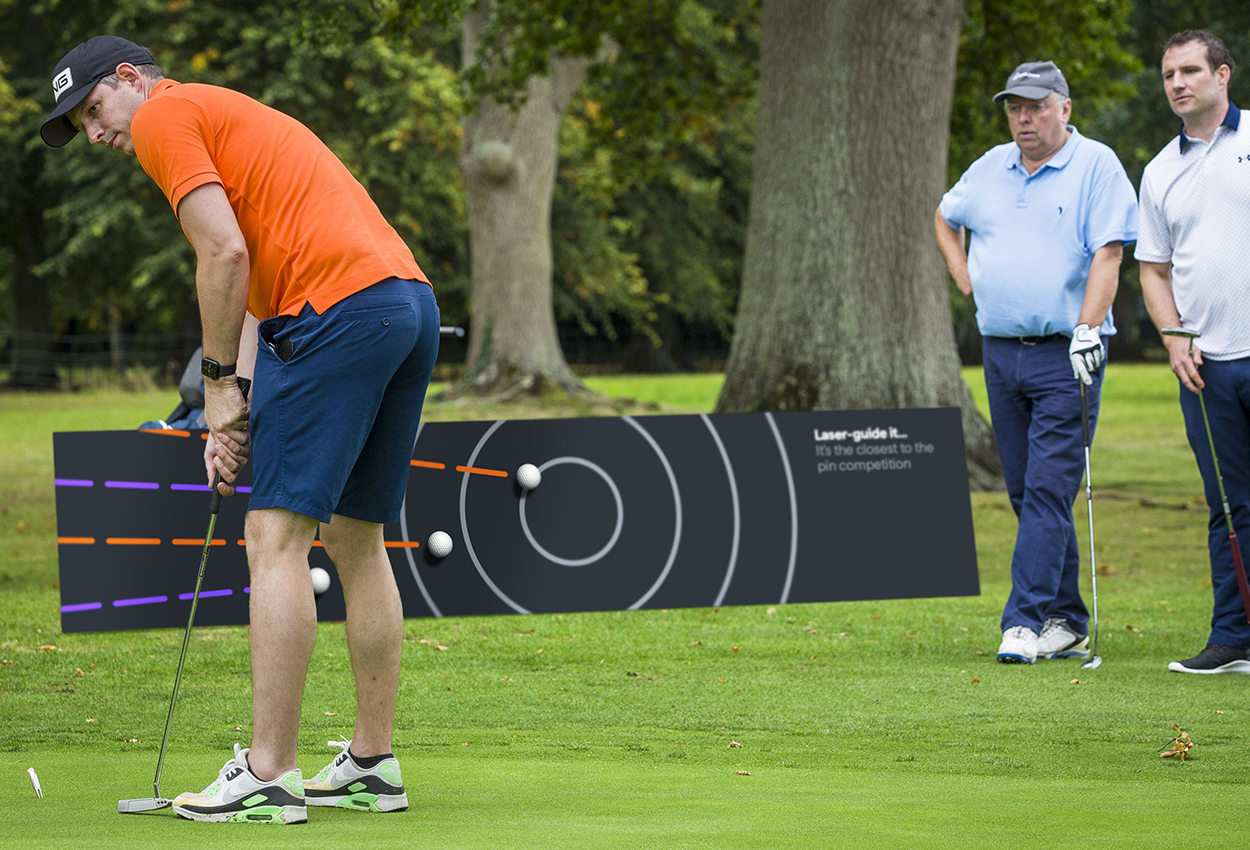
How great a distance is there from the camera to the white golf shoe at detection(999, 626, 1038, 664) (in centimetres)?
616

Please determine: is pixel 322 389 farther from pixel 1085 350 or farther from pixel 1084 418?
pixel 1084 418

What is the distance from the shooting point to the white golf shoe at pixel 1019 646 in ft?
20.2

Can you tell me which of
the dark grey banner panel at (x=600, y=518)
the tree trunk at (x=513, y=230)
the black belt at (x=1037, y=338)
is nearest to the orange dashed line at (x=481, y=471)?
the dark grey banner panel at (x=600, y=518)

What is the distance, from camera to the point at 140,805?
351 cm

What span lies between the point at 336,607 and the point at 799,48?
700 cm

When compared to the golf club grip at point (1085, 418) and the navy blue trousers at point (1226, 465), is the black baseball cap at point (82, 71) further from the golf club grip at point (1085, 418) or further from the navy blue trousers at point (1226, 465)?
the navy blue trousers at point (1226, 465)

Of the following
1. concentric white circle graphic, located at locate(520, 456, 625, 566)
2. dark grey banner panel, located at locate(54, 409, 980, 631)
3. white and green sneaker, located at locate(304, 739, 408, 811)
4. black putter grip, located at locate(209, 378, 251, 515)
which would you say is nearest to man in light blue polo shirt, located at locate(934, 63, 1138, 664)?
dark grey banner panel, located at locate(54, 409, 980, 631)

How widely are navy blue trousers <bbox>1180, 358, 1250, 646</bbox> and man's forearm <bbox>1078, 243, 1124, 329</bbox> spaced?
0.44m

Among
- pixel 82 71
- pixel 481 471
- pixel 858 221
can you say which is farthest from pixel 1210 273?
pixel 858 221

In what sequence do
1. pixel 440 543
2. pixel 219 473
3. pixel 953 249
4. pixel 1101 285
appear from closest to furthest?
pixel 219 473 < pixel 1101 285 < pixel 953 249 < pixel 440 543

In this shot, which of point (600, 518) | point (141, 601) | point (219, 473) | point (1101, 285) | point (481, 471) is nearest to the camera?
point (219, 473)

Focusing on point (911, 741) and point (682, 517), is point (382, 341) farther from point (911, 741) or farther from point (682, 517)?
point (682, 517)

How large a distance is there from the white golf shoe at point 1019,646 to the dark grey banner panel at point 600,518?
139cm

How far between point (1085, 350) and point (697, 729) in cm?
235
